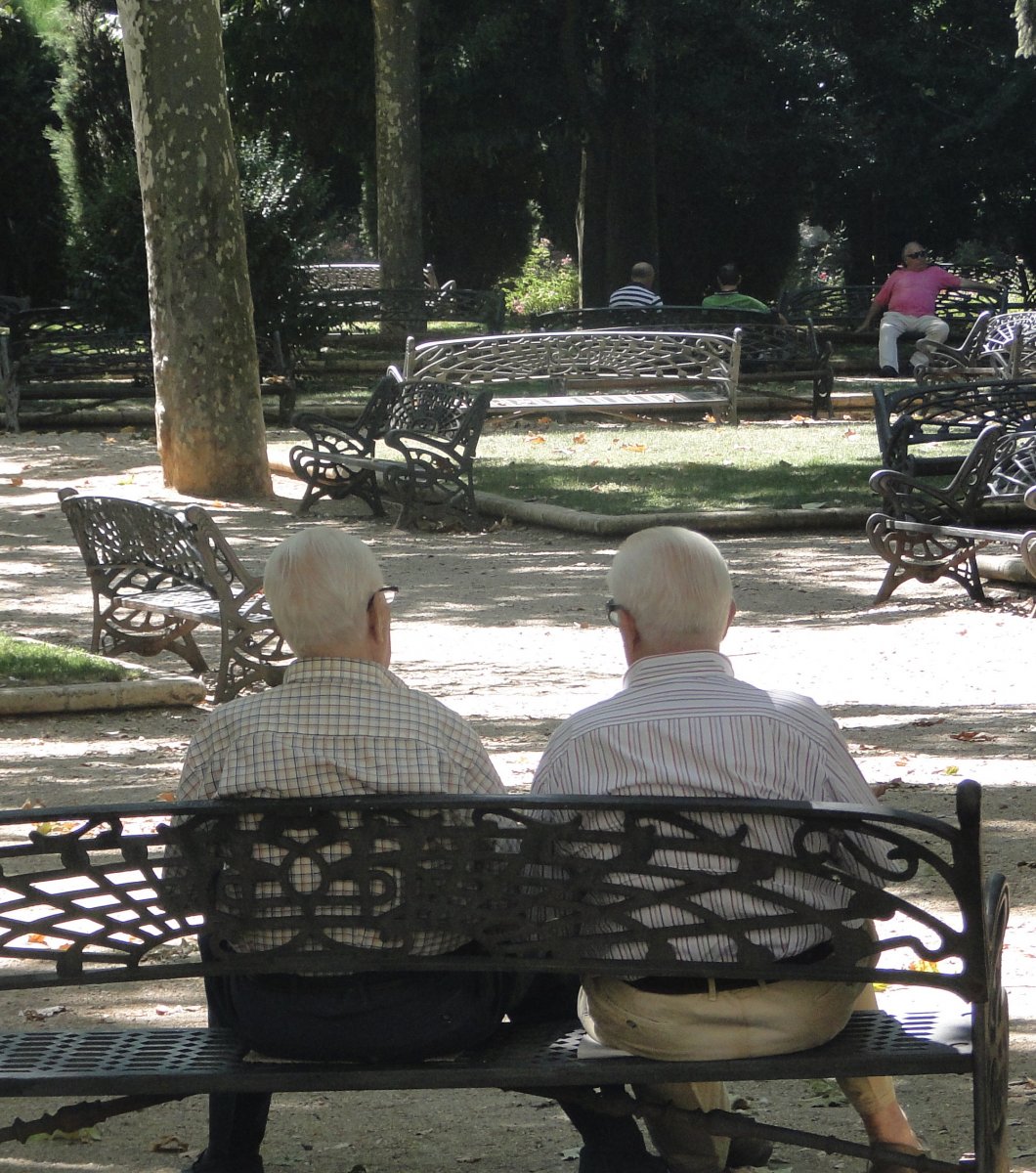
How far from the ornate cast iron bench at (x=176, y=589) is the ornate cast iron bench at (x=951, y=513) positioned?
3343 mm

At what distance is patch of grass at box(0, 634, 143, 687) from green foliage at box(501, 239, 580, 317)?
26079 mm

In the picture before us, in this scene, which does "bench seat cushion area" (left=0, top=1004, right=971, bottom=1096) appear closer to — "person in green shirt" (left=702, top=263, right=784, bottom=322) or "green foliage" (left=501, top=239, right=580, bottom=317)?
"person in green shirt" (left=702, top=263, right=784, bottom=322)

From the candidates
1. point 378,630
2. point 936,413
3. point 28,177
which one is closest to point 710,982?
point 378,630

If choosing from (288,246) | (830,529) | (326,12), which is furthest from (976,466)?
(326,12)

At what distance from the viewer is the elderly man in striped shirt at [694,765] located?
111 inches

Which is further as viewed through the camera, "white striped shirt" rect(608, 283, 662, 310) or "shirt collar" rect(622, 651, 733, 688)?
"white striped shirt" rect(608, 283, 662, 310)

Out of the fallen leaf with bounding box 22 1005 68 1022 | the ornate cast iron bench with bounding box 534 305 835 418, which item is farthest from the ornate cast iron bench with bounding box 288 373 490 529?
the fallen leaf with bounding box 22 1005 68 1022

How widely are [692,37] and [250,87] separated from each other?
8254mm

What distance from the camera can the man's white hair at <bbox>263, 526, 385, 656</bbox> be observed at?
9.96 feet

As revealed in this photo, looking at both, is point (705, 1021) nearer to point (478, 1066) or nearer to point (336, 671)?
point (478, 1066)

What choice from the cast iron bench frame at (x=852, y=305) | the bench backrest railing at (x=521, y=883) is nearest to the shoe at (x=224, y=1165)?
the bench backrest railing at (x=521, y=883)

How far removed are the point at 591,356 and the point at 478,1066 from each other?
15.9 m

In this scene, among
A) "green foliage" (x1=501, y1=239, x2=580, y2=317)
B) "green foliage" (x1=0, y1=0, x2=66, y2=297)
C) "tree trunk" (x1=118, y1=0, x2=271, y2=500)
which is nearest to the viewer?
"tree trunk" (x1=118, y1=0, x2=271, y2=500)

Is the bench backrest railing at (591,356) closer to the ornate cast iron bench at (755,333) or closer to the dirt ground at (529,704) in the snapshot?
the ornate cast iron bench at (755,333)
